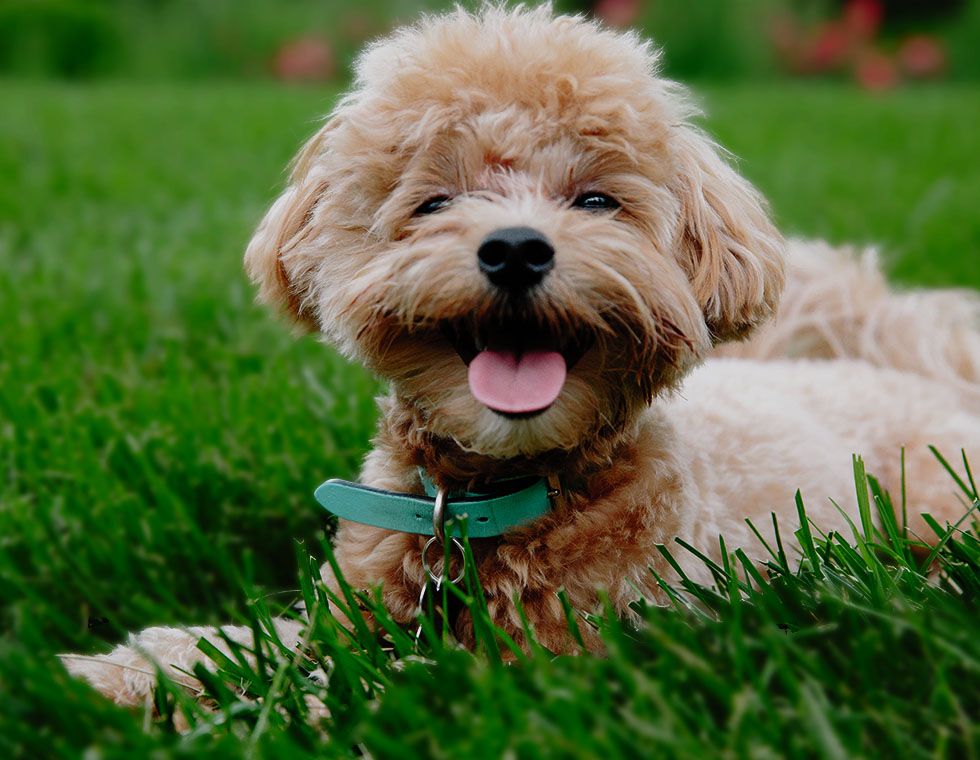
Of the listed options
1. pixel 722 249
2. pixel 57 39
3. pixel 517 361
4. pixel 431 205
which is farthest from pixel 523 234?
pixel 57 39

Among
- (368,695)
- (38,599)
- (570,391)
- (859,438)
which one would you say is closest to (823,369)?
(859,438)

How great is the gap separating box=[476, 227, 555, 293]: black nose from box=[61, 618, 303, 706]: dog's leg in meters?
0.90

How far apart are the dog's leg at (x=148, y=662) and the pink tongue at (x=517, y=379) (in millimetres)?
684

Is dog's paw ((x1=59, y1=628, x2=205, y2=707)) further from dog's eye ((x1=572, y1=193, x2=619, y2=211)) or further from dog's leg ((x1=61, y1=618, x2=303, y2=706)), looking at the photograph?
dog's eye ((x1=572, y1=193, x2=619, y2=211))

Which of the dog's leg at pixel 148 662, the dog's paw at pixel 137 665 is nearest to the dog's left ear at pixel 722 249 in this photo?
the dog's leg at pixel 148 662

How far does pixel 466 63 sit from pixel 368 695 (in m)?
1.36

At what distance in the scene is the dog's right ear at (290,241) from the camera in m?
2.62

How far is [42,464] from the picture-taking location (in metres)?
3.32

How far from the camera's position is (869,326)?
3.95 meters

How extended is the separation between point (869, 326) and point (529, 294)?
2.29 metres

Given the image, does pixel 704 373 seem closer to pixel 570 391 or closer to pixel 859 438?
pixel 859 438

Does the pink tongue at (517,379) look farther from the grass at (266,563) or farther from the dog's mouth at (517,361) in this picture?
the grass at (266,563)

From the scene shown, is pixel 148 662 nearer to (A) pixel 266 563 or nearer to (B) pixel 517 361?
(A) pixel 266 563

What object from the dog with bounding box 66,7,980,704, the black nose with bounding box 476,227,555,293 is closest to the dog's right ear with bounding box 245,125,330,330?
the dog with bounding box 66,7,980,704
